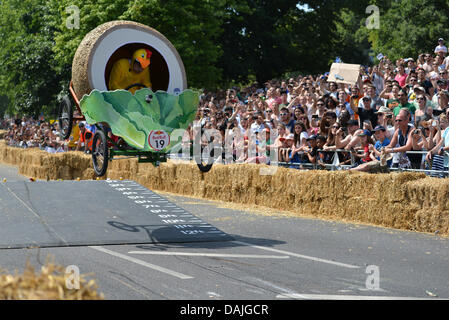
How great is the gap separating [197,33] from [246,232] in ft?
67.7

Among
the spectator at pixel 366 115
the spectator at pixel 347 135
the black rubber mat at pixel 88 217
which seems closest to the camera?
the black rubber mat at pixel 88 217

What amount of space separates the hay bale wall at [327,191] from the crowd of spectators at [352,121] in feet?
1.77

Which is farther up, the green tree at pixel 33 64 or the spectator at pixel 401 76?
the green tree at pixel 33 64

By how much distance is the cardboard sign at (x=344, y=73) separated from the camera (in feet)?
57.7

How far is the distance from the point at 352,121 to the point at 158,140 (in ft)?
18.5

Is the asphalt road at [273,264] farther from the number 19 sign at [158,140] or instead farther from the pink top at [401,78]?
the pink top at [401,78]

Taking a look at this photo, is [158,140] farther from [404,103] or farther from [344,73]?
[344,73]

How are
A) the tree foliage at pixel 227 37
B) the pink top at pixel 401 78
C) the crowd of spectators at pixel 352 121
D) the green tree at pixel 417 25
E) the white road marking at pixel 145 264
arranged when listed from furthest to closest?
the green tree at pixel 417 25
the tree foliage at pixel 227 37
the pink top at pixel 401 78
the crowd of spectators at pixel 352 121
the white road marking at pixel 145 264

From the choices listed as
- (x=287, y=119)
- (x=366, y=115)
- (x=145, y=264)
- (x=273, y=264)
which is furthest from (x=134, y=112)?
(x=287, y=119)

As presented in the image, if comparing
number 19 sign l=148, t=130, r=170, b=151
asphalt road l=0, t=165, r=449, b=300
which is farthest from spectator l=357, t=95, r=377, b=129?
number 19 sign l=148, t=130, r=170, b=151

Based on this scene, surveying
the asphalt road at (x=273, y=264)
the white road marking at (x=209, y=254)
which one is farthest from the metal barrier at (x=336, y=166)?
the white road marking at (x=209, y=254)

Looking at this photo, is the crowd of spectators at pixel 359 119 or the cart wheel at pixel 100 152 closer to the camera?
the cart wheel at pixel 100 152

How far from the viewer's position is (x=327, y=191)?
15727mm

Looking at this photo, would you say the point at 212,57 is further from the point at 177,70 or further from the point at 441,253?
the point at 441,253
